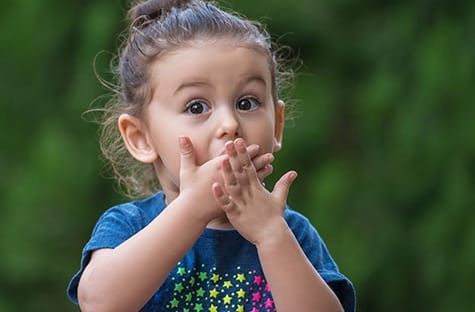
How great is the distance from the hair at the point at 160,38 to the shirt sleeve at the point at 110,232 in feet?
0.95

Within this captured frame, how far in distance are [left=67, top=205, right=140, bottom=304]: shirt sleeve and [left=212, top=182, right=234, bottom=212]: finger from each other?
37cm

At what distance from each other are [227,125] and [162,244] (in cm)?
35

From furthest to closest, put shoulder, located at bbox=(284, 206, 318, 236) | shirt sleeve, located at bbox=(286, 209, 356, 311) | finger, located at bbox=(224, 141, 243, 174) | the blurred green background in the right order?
the blurred green background → shoulder, located at bbox=(284, 206, 318, 236) → shirt sleeve, located at bbox=(286, 209, 356, 311) → finger, located at bbox=(224, 141, 243, 174)

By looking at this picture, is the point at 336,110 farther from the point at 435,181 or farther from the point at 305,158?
the point at 435,181

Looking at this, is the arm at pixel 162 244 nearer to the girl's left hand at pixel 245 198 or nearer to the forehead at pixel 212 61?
the girl's left hand at pixel 245 198

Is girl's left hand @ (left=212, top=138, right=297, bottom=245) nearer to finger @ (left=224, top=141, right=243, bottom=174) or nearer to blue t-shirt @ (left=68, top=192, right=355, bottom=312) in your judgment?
finger @ (left=224, top=141, right=243, bottom=174)

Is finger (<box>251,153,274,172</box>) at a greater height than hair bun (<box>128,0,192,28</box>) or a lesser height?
lesser

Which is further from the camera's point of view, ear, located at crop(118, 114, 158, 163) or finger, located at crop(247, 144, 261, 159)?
ear, located at crop(118, 114, 158, 163)

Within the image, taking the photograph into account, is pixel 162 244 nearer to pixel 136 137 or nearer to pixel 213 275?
pixel 213 275

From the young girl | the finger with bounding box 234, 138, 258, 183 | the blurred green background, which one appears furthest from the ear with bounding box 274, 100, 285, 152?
the blurred green background

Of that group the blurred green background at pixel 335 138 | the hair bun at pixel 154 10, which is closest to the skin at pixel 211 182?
the hair bun at pixel 154 10

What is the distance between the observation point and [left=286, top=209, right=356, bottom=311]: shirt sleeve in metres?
2.79

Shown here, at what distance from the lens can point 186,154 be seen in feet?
8.38

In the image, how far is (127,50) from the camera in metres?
2.99
